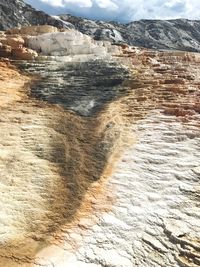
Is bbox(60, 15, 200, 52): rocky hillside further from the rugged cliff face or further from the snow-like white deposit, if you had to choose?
the rugged cliff face

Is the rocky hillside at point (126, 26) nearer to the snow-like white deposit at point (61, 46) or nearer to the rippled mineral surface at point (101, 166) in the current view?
the snow-like white deposit at point (61, 46)

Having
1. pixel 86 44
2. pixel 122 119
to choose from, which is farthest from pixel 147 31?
pixel 122 119

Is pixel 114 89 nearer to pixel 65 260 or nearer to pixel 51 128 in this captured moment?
pixel 51 128

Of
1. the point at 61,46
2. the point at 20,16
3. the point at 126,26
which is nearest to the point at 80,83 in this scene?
the point at 61,46

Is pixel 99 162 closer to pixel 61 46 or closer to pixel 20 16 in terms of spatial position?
pixel 61 46

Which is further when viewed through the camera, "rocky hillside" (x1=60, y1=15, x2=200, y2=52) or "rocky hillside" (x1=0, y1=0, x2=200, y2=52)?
"rocky hillside" (x1=60, y1=15, x2=200, y2=52)

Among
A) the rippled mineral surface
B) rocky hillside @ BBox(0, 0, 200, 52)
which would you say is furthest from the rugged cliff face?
rocky hillside @ BBox(0, 0, 200, 52)

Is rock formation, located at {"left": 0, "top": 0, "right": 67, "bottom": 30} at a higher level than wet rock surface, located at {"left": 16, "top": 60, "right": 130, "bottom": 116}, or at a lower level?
higher
